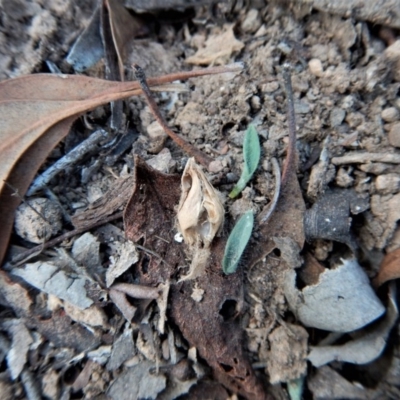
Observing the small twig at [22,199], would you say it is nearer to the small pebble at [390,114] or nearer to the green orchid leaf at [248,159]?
the green orchid leaf at [248,159]

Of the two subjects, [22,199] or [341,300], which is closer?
[341,300]

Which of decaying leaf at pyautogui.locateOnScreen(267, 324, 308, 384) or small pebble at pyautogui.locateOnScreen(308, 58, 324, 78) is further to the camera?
small pebble at pyautogui.locateOnScreen(308, 58, 324, 78)

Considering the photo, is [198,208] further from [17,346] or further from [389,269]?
[17,346]

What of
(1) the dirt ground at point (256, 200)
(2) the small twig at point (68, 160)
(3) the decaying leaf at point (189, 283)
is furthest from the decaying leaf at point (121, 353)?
(2) the small twig at point (68, 160)

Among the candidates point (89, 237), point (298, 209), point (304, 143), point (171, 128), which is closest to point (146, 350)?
point (89, 237)

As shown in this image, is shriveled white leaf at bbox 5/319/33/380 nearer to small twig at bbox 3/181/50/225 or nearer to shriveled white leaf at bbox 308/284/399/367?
small twig at bbox 3/181/50/225

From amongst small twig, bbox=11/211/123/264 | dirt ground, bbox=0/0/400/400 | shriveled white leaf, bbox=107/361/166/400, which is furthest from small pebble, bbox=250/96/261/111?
shriveled white leaf, bbox=107/361/166/400

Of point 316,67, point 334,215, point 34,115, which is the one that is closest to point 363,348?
point 334,215
